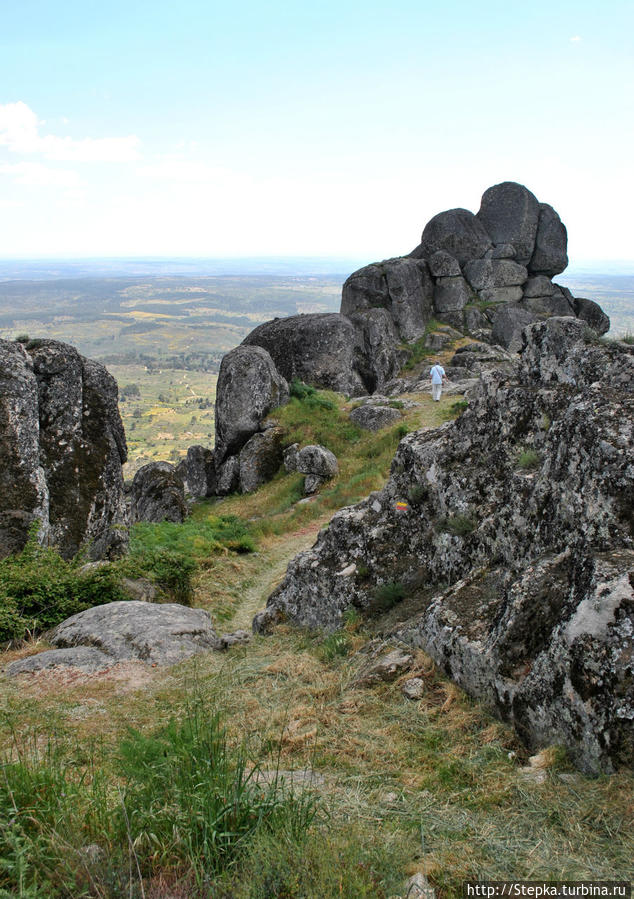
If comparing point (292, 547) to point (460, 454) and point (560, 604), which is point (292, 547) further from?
point (560, 604)

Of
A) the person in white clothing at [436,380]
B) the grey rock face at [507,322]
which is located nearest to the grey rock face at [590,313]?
the grey rock face at [507,322]

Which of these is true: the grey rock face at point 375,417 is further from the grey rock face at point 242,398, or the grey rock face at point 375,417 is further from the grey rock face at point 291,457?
the grey rock face at point 242,398

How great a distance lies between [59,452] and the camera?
12.9 meters

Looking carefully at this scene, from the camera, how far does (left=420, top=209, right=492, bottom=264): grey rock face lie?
147ft

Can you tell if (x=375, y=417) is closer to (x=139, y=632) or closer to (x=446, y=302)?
(x=139, y=632)

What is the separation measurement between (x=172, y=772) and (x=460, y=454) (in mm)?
6283

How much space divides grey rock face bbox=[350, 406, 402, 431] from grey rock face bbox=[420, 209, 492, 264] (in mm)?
24277

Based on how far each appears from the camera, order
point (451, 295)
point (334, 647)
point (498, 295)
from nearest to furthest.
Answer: point (334, 647) → point (451, 295) → point (498, 295)

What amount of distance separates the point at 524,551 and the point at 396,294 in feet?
124

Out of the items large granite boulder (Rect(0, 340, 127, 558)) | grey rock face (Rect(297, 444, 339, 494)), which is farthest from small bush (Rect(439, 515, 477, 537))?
grey rock face (Rect(297, 444, 339, 494))

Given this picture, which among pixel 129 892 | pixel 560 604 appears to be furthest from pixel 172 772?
pixel 560 604

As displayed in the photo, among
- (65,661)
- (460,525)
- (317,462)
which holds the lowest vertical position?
(65,661)

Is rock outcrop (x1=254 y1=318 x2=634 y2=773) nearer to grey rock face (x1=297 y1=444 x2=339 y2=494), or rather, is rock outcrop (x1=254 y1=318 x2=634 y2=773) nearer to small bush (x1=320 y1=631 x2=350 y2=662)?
small bush (x1=320 y1=631 x2=350 y2=662)

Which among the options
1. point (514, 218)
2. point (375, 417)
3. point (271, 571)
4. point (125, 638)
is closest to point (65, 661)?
point (125, 638)
